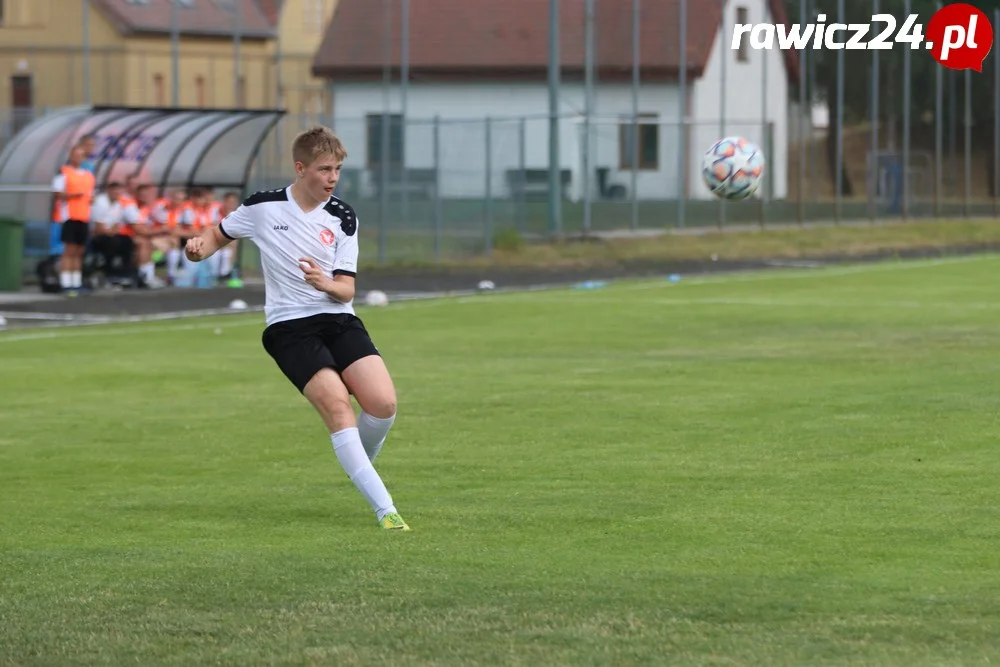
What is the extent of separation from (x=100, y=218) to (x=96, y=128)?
2645mm

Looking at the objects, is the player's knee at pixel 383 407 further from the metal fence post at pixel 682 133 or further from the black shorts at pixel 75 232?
the metal fence post at pixel 682 133

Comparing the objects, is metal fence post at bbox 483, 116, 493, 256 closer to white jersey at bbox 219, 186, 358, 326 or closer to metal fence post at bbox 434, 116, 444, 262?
metal fence post at bbox 434, 116, 444, 262

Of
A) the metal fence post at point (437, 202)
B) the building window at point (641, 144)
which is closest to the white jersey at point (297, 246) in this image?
the metal fence post at point (437, 202)

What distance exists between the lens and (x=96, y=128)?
28828mm

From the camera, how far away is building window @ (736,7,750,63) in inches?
1724

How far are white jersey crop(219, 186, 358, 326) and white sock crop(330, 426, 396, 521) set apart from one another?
63 centimetres

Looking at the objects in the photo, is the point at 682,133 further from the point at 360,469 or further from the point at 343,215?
the point at 360,469

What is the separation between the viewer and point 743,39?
146 ft

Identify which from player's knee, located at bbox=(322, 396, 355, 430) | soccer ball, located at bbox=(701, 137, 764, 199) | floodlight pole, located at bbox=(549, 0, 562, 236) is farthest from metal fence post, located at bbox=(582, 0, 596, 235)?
player's knee, located at bbox=(322, 396, 355, 430)

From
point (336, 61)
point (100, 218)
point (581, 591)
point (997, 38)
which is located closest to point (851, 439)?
point (581, 591)

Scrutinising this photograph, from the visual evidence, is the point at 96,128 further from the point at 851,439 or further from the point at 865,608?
the point at 865,608

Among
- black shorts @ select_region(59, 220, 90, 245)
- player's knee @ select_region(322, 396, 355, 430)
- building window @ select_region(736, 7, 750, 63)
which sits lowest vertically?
player's knee @ select_region(322, 396, 355, 430)

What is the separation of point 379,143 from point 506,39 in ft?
19.8

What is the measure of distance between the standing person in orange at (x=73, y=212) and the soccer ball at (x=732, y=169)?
32.8 ft
